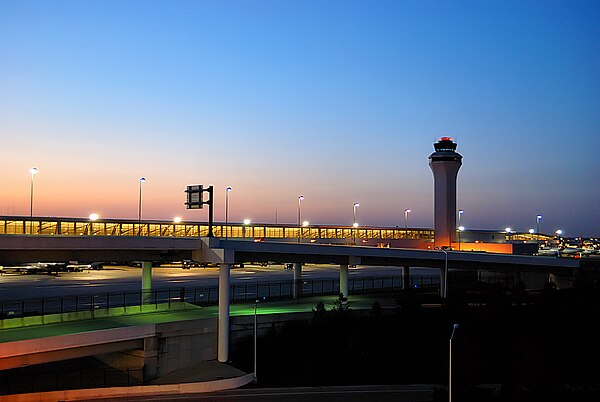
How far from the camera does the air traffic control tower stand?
83625mm

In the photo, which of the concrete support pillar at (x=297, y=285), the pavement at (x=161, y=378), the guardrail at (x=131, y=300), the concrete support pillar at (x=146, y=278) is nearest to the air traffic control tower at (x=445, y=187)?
the guardrail at (x=131, y=300)

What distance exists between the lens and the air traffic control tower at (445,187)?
274ft

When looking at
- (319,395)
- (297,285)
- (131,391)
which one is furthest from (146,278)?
(319,395)

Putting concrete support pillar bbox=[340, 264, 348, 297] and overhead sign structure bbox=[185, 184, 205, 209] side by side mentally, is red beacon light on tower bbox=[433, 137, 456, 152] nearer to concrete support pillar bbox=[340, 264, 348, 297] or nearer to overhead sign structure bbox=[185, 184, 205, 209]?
concrete support pillar bbox=[340, 264, 348, 297]

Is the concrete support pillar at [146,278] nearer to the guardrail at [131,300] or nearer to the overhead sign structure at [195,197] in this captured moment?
the guardrail at [131,300]

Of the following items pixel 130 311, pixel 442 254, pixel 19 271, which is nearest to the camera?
pixel 130 311

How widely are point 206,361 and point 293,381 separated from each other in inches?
260

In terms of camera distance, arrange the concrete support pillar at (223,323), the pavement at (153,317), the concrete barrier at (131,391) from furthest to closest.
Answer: the concrete support pillar at (223,323) < the pavement at (153,317) < the concrete barrier at (131,391)

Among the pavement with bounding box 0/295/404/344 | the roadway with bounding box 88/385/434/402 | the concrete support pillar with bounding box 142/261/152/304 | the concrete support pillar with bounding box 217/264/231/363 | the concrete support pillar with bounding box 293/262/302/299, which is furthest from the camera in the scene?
the concrete support pillar with bounding box 293/262/302/299

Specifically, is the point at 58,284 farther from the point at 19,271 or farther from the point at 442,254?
the point at 442,254

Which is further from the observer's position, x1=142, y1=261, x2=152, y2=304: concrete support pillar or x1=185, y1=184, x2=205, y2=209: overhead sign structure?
x1=142, y1=261, x2=152, y2=304: concrete support pillar

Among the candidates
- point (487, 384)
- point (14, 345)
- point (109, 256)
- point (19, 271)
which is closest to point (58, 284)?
point (19, 271)

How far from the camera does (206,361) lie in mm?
38531

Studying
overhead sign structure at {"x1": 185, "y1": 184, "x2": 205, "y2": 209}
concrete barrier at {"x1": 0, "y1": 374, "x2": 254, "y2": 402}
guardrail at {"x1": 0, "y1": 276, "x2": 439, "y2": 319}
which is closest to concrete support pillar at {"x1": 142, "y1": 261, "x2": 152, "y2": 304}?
guardrail at {"x1": 0, "y1": 276, "x2": 439, "y2": 319}
